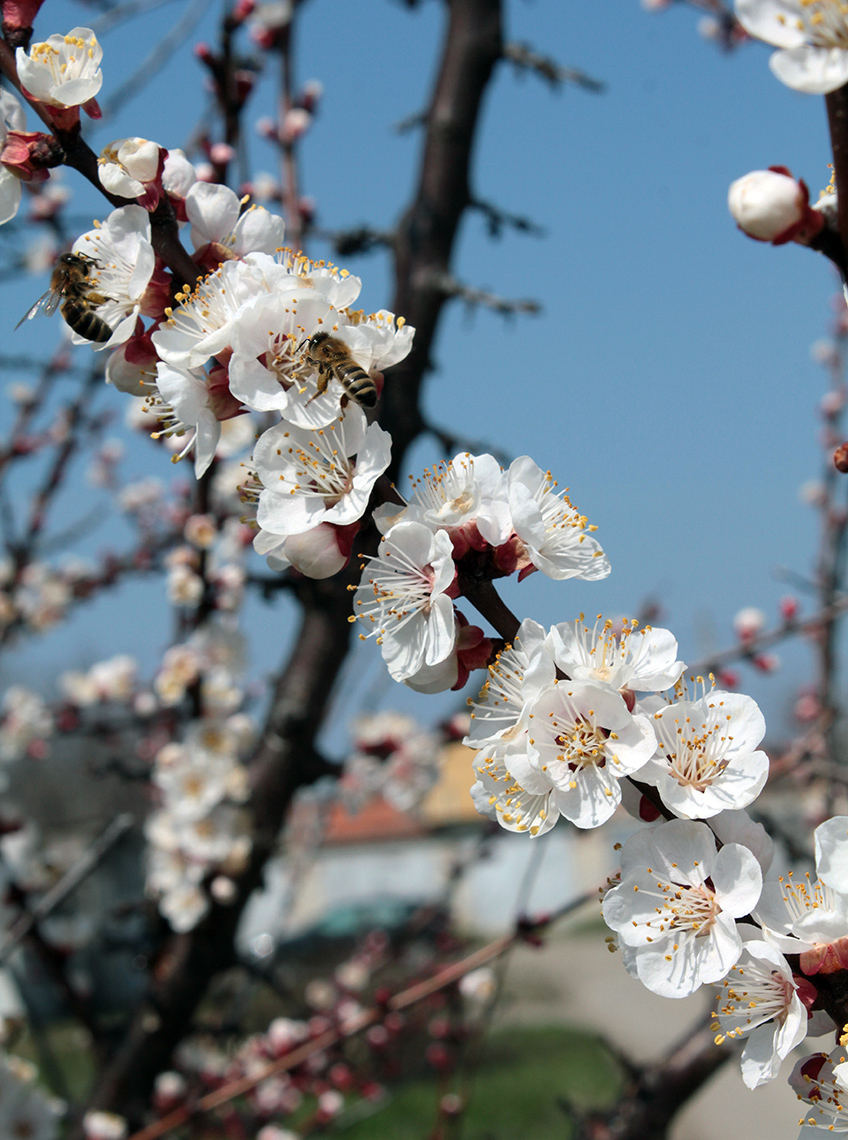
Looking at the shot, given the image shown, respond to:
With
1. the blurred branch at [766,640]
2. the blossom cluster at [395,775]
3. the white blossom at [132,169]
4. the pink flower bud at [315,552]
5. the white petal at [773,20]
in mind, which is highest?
the white petal at [773,20]

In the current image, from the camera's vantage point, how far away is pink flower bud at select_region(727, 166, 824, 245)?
2.54ft

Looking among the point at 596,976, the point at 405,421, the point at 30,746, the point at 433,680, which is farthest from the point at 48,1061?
the point at 596,976

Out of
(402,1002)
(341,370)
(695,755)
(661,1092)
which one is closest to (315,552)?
(341,370)

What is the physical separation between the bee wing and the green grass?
15.2ft

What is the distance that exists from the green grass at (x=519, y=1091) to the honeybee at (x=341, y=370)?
470 cm

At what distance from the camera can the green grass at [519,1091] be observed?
6.25 metres

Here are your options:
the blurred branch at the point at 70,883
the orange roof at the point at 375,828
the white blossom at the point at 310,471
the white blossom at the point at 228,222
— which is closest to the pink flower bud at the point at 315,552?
the white blossom at the point at 310,471

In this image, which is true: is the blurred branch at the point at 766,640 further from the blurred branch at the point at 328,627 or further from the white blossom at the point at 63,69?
the white blossom at the point at 63,69

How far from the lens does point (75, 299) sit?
3.55 ft

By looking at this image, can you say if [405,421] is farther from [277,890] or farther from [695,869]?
[277,890]

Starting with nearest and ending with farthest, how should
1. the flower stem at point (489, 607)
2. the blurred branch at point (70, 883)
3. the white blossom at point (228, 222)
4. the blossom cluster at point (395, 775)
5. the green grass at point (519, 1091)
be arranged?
the flower stem at point (489, 607) < the white blossom at point (228, 222) < the blurred branch at point (70, 883) < the blossom cluster at point (395, 775) < the green grass at point (519, 1091)

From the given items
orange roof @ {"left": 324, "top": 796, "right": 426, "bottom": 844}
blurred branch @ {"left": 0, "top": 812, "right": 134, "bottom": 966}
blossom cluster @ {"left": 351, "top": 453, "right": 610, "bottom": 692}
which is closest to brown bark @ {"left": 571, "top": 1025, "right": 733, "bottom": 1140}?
blurred branch @ {"left": 0, "top": 812, "right": 134, "bottom": 966}

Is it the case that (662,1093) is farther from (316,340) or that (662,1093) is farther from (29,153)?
(29,153)

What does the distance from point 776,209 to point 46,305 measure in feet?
2.80
